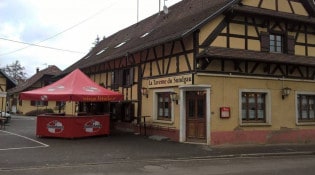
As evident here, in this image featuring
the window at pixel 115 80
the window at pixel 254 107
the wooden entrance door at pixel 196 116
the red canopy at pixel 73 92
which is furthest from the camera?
the window at pixel 115 80

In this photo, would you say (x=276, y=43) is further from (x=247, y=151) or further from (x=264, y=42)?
(x=247, y=151)

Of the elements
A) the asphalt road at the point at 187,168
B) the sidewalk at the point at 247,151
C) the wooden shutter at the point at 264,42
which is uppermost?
A: the wooden shutter at the point at 264,42

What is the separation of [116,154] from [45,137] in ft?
21.3

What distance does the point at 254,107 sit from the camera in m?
18.3

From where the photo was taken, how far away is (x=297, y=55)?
1961 cm

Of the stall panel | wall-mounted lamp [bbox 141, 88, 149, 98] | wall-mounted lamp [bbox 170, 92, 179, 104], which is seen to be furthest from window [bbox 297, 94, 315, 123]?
the stall panel

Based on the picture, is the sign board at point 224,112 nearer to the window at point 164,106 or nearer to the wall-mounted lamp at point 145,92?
the window at point 164,106

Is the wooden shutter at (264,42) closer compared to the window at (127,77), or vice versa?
the wooden shutter at (264,42)

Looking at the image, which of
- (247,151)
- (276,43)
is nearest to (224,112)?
(247,151)

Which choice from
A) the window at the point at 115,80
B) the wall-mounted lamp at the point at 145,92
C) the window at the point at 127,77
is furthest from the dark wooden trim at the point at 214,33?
the window at the point at 115,80

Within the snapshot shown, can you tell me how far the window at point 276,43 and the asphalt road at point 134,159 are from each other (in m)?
5.00

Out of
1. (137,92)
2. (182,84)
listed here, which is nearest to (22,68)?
(137,92)

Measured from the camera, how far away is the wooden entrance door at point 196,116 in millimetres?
17219

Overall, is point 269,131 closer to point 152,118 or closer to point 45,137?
point 152,118
